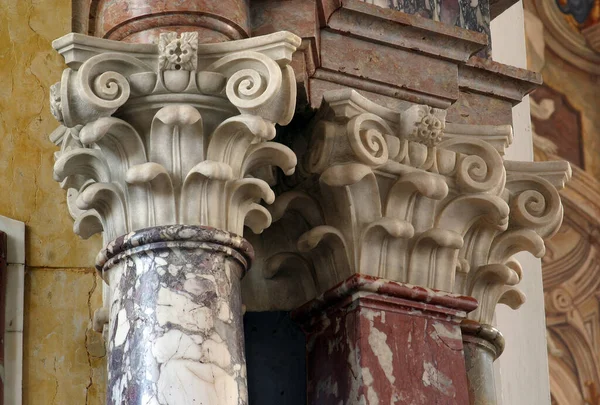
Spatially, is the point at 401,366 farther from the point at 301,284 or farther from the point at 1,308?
the point at 1,308

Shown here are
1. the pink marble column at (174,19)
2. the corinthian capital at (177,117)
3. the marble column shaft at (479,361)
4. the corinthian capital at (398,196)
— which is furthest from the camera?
the marble column shaft at (479,361)

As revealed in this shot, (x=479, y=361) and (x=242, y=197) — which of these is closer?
(x=242, y=197)

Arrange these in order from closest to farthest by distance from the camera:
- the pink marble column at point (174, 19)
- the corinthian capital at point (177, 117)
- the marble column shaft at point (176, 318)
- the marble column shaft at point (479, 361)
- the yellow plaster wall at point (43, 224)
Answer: the marble column shaft at point (176, 318) → the corinthian capital at point (177, 117) → the pink marble column at point (174, 19) → the yellow plaster wall at point (43, 224) → the marble column shaft at point (479, 361)

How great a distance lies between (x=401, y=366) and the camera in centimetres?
278

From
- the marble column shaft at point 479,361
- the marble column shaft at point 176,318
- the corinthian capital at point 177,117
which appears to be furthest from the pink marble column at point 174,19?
the marble column shaft at point 479,361

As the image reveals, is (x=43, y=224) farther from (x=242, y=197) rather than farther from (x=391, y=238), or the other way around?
(x=391, y=238)

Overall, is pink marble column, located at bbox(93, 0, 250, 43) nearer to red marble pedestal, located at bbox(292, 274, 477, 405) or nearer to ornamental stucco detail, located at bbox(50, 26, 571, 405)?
ornamental stucco detail, located at bbox(50, 26, 571, 405)

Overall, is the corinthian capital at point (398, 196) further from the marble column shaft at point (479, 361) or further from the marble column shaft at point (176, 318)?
the marble column shaft at point (176, 318)

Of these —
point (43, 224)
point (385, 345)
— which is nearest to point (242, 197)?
point (385, 345)

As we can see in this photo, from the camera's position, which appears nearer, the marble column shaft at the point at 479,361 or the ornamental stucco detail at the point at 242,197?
the ornamental stucco detail at the point at 242,197

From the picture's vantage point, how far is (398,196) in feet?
9.53

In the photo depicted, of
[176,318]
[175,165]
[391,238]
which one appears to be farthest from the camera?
[391,238]

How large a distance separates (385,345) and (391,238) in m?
0.24

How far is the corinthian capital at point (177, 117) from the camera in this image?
8.50 feet
